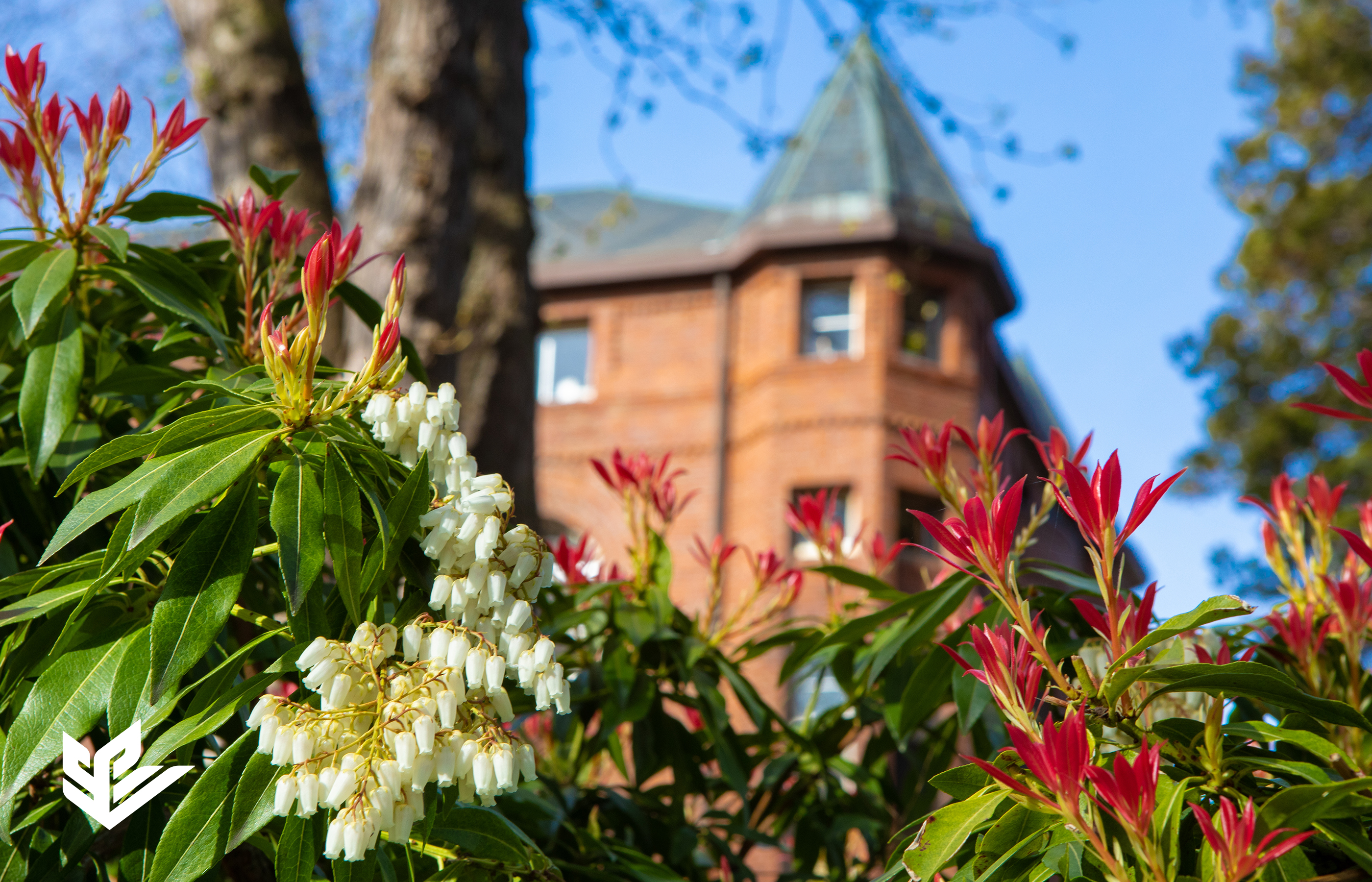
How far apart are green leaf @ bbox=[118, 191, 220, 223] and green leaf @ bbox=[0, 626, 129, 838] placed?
0.95 m

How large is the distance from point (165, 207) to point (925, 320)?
578 inches

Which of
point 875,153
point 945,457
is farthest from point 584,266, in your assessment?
point 945,457

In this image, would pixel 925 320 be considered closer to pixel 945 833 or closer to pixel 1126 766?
pixel 945 833

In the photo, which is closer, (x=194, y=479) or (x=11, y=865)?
(x=194, y=479)

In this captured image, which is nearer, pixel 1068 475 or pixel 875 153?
pixel 1068 475

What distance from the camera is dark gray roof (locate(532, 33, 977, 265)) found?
16.0 m

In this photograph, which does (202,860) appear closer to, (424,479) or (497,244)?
(424,479)

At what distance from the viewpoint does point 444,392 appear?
5.00 feet

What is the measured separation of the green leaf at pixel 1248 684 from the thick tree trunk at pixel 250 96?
394 centimetres

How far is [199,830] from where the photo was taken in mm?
1379

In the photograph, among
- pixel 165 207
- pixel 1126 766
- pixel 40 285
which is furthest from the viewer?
pixel 165 207

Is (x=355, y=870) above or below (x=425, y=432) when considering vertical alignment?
below

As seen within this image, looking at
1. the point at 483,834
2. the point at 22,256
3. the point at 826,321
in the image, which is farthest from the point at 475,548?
the point at 826,321

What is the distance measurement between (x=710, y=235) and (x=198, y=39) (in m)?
13.1
